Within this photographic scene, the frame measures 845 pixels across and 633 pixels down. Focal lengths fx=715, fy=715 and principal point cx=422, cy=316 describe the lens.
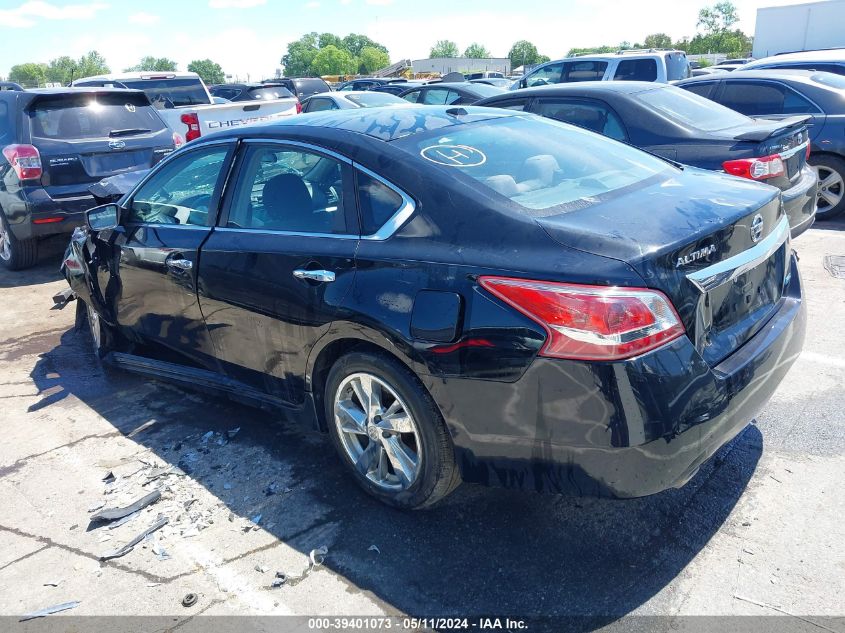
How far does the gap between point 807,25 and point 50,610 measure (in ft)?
172

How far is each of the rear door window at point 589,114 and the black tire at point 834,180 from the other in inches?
122

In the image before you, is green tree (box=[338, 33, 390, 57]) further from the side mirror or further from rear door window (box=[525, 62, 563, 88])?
the side mirror

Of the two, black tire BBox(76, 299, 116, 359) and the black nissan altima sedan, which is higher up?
the black nissan altima sedan

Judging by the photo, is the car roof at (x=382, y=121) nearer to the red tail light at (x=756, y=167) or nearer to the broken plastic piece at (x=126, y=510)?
the broken plastic piece at (x=126, y=510)

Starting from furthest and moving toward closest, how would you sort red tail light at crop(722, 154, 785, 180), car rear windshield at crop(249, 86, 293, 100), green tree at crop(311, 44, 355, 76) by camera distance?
green tree at crop(311, 44, 355, 76) < car rear windshield at crop(249, 86, 293, 100) < red tail light at crop(722, 154, 785, 180)

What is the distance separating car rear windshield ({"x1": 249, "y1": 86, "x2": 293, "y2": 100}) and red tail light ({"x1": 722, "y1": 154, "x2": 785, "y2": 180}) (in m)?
10.9

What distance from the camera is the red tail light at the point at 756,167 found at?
561 cm

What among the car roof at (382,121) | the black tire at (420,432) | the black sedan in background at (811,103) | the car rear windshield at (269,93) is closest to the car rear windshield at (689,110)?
the black sedan in background at (811,103)

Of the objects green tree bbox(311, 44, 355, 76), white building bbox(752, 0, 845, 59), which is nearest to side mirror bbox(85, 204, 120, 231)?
white building bbox(752, 0, 845, 59)

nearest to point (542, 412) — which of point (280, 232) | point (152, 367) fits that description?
point (280, 232)

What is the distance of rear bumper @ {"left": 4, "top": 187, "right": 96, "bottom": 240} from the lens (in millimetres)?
7152

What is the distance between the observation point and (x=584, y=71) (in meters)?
13.4

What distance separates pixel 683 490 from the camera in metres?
3.20

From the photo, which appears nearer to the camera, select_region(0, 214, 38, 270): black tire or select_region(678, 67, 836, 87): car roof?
select_region(0, 214, 38, 270): black tire
